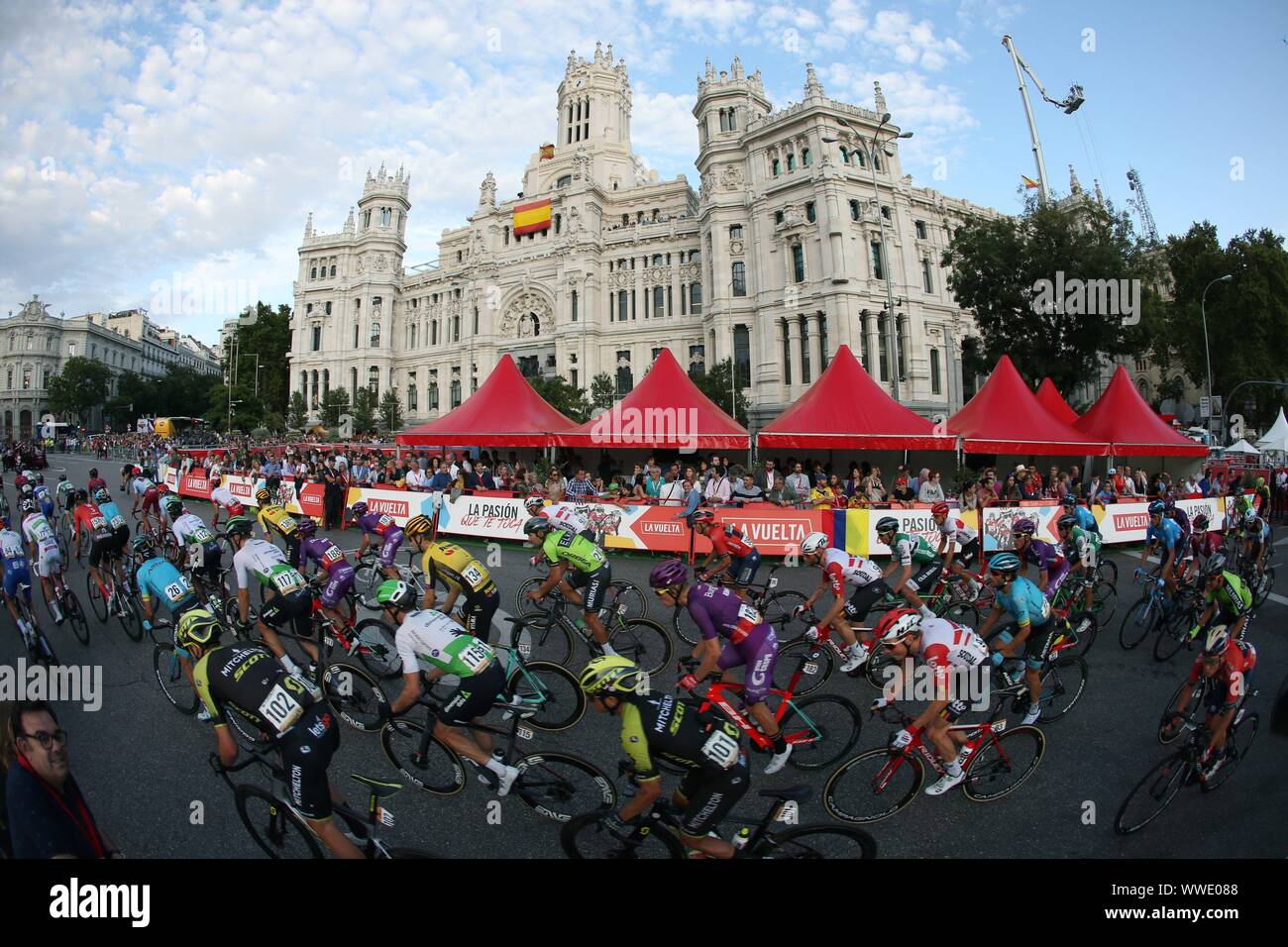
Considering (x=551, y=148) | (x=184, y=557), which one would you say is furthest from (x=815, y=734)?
(x=551, y=148)

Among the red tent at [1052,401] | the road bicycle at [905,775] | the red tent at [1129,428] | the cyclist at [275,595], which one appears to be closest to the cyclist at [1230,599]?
the road bicycle at [905,775]

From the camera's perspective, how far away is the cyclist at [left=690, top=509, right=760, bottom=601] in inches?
282

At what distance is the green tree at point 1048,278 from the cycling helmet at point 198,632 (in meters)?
28.8

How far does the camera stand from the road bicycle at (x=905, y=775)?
414 cm

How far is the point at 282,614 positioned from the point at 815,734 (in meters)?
5.14

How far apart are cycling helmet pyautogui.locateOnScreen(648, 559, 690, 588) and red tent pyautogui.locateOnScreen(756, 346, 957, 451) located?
38.1 feet

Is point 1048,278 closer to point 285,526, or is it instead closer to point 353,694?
point 285,526

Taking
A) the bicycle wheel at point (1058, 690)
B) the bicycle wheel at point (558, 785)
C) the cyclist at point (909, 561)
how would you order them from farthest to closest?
the cyclist at point (909, 561)
the bicycle wheel at point (1058, 690)
the bicycle wheel at point (558, 785)

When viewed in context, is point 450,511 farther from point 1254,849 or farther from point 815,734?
point 1254,849

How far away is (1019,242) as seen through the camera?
26.7 meters

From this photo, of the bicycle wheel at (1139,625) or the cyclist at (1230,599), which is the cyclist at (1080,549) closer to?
the bicycle wheel at (1139,625)

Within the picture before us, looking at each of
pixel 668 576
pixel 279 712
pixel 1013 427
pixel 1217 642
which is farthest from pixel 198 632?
pixel 1013 427

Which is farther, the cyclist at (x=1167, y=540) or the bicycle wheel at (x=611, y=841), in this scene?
the cyclist at (x=1167, y=540)

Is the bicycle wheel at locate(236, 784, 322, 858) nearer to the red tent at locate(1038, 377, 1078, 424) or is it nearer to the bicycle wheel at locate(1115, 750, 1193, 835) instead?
the bicycle wheel at locate(1115, 750, 1193, 835)
